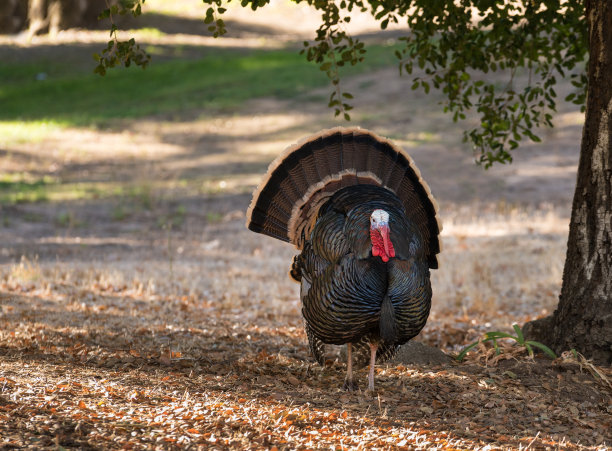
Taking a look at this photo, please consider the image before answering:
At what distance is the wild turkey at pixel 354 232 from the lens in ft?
16.3

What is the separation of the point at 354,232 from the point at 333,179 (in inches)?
37.7

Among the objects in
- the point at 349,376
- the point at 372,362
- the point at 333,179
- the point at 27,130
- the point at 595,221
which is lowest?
the point at 349,376

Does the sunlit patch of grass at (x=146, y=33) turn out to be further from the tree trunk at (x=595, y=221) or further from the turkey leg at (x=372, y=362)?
the turkey leg at (x=372, y=362)

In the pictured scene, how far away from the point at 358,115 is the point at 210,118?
466cm

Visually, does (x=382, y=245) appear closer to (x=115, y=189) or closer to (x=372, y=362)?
(x=372, y=362)

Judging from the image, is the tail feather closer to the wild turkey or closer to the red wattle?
the wild turkey

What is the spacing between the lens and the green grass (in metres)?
24.3

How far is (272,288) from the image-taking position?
9.92 meters

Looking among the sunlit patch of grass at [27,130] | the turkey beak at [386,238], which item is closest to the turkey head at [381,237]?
the turkey beak at [386,238]

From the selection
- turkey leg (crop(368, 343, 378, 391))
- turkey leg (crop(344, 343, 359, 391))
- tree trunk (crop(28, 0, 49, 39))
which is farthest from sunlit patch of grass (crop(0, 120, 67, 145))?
turkey leg (crop(368, 343, 378, 391))

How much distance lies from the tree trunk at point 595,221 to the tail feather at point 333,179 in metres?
1.10

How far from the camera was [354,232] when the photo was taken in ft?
17.0

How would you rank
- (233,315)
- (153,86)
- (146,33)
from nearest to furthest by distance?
1. (233,315)
2. (153,86)
3. (146,33)

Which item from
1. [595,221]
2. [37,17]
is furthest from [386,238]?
[37,17]
